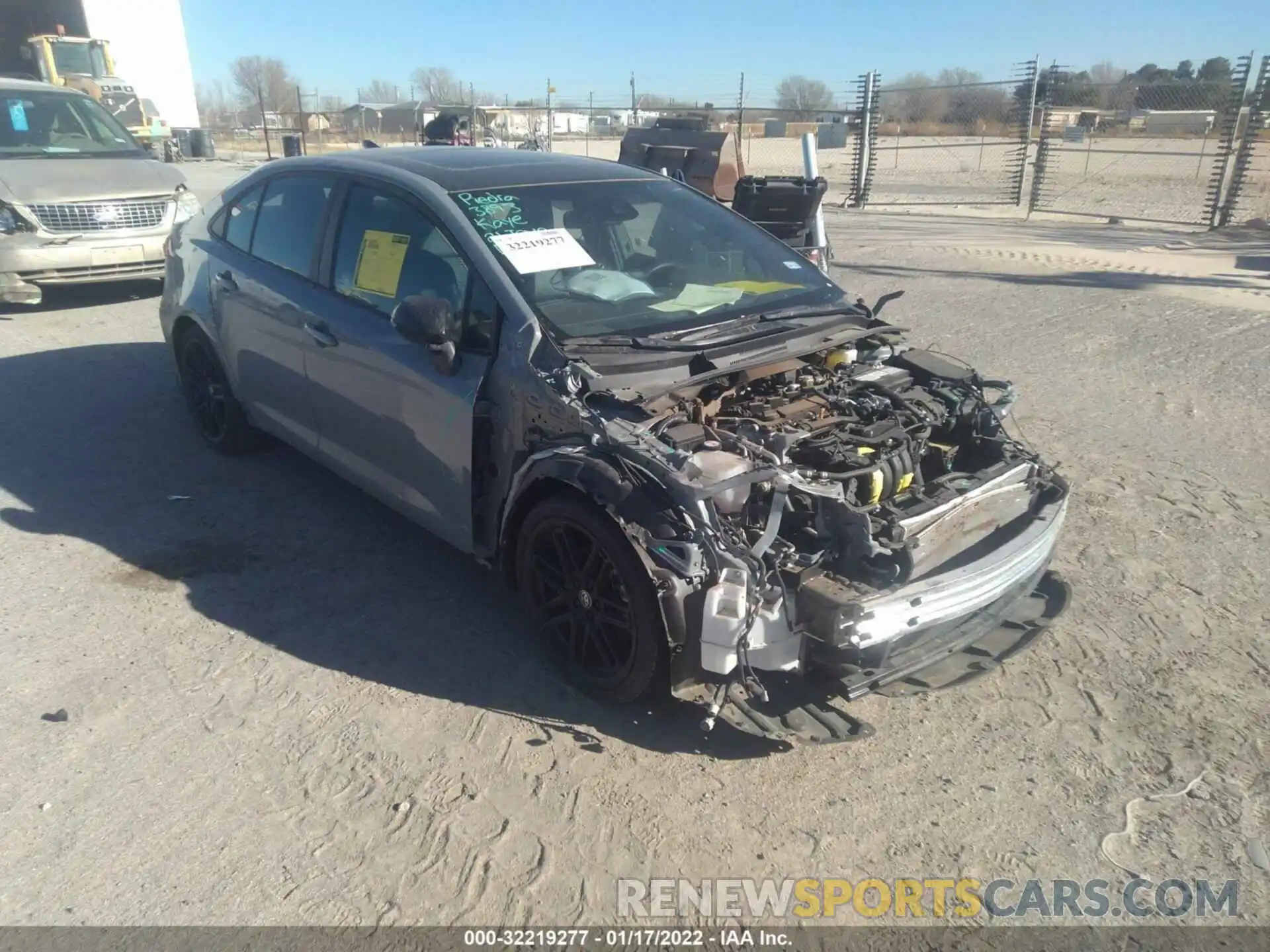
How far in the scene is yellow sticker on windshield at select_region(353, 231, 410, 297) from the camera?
3.96 m

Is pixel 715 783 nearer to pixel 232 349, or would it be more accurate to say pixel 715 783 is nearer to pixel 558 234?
pixel 558 234

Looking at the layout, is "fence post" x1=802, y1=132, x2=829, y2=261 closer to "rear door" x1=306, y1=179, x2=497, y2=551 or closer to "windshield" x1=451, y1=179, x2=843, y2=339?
"windshield" x1=451, y1=179, x2=843, y2=339

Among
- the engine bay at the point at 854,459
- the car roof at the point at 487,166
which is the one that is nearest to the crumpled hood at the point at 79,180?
the car roof at the point at 487,166

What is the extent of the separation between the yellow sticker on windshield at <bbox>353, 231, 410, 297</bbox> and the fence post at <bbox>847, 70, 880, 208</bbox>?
16301 mm

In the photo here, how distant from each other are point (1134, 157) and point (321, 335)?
98.4ft

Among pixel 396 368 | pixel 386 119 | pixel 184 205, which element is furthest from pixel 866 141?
pixel 386 119

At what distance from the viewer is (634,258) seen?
163 inches

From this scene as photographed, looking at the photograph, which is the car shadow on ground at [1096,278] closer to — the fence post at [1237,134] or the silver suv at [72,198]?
the fence post at [1237,134]

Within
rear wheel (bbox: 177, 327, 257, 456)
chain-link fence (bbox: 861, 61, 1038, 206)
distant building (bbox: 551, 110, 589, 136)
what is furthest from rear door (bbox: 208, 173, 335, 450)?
distant building (bbox: 551, 110, 589, 136)

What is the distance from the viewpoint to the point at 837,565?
2.98 metres

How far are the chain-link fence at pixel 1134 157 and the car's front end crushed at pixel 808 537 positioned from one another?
14099 millimetres

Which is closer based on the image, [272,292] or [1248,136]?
[272,292]

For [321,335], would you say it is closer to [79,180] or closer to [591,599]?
[591,599]

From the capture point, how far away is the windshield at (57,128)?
938cm
